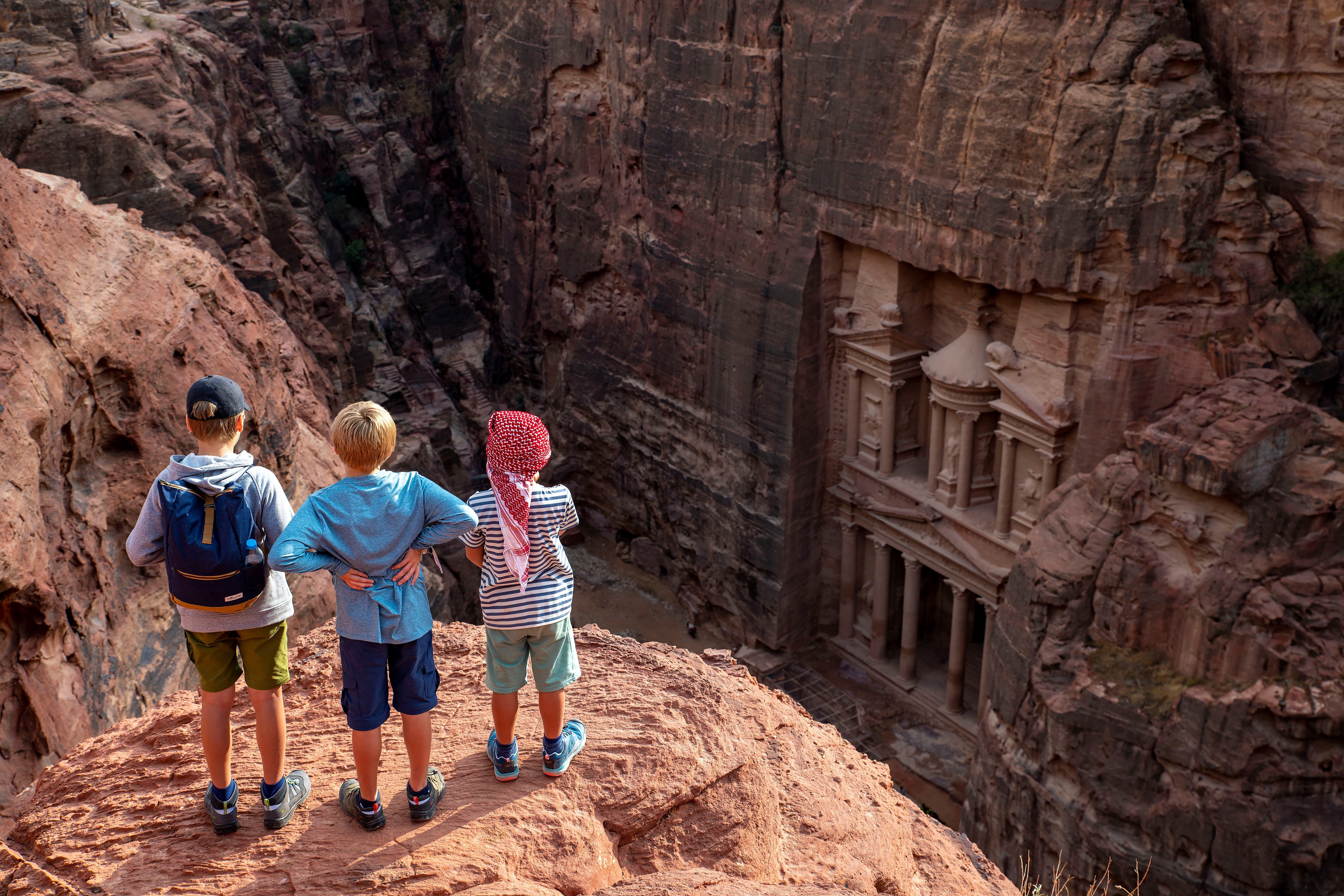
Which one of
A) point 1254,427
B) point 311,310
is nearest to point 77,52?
point 311,310

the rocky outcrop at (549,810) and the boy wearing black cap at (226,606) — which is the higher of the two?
the boy wearing black cap at (226,606)

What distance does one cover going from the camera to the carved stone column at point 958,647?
21656 mm

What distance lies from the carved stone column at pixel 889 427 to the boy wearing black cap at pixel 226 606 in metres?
17.0

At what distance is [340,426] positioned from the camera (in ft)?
19.4

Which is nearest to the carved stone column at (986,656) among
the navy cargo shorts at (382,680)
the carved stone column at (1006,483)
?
the carved stone column at (1006,483)

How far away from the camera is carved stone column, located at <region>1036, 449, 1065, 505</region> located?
63.8 ft

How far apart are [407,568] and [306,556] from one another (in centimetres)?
49

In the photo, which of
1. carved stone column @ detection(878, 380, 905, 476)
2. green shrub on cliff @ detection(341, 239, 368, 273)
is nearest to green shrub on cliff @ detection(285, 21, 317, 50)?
green shrub on cliff @ detection(341, 239, 368, 273)

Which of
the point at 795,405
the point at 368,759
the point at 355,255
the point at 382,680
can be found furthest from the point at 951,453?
the point at 355,255

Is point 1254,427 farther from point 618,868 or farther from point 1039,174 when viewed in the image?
point 618,868

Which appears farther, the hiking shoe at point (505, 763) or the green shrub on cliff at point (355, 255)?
the green shrub on cliff at point (355, 255)

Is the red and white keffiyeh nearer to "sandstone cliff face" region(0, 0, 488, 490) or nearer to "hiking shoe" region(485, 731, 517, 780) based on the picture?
"hiking shoe" region(485, 731, 517, 780)

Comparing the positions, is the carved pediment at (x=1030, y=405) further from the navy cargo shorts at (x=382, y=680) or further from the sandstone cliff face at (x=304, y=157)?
the navy cargo shorts at (x=382, y=680)

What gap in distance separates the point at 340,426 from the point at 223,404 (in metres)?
0.65
